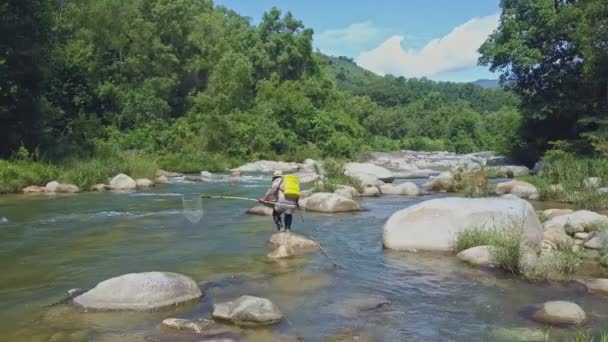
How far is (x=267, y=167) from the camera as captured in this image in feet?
119

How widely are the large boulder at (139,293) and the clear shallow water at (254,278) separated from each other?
0.67 ft

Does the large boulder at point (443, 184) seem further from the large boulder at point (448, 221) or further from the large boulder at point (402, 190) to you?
the large boulder at point (448, 221)

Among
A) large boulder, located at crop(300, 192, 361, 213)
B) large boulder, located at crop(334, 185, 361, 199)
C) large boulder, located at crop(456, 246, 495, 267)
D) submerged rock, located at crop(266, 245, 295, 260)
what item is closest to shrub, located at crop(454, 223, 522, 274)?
large boulder, located at crop(456, 246, 495, 267)

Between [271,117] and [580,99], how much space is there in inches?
895

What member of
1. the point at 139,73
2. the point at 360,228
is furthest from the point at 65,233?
the point at 139,73

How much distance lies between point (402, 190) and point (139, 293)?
47.1 ft

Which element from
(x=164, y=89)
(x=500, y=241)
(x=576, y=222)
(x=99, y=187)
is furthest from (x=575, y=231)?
(x=164, y=89)

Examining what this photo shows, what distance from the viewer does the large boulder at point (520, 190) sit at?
1865 centimetres

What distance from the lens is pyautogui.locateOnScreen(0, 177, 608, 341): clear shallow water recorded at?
6930 mm

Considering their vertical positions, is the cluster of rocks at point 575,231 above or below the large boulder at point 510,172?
below

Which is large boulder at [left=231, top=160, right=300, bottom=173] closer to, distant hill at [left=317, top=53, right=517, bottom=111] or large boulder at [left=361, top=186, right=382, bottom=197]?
large boulder at [left=361, top=186, right=382, bottom=197]

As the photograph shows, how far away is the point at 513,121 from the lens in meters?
37.1

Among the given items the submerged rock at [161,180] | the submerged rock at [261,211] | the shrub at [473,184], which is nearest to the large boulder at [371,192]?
the shrub at [473,184]

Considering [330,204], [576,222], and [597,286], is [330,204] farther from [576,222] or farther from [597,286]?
[597,286]
